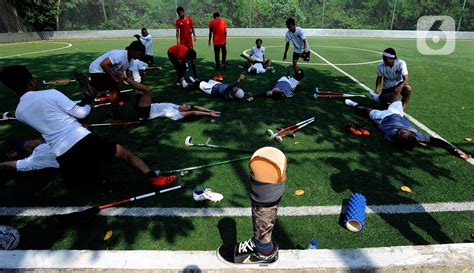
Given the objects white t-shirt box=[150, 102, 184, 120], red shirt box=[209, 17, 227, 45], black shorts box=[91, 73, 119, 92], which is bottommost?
white t-shirt box=[150, 102, 184, 120]

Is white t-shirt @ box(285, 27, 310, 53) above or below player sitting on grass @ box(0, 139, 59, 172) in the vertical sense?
above

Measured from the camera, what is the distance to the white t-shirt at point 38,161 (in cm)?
496

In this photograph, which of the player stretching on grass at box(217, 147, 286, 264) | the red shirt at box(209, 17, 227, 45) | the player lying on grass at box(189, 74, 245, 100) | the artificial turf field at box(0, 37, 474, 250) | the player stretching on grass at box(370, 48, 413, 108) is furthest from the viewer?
the red shirt at box(209, 17, 227, 45)

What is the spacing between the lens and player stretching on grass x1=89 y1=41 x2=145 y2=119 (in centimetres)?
671

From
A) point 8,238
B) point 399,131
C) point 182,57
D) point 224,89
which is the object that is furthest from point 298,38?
point 8,238

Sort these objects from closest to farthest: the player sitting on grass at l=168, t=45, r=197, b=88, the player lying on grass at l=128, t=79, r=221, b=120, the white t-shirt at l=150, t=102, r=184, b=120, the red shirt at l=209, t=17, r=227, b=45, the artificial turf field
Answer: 1. the artificial turf field
2. the player lying on grass at l=128, t=79, r=221, b=120
3. the white t-shirt at l=150, t=102, r=184, b=120
4. the player sitting on grass at l=168, t=45, r=197, b=88
5. the red shirt at l=209, t=17, r=227, b=45

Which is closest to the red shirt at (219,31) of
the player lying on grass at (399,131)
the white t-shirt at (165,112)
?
the white t-shirt at (165,112)

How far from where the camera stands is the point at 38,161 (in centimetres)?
498

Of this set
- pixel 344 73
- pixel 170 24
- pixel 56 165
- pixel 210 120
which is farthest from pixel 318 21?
pixel 56 165

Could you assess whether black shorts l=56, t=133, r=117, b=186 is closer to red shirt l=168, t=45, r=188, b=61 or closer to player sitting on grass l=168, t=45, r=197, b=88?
player sitting on grass l=168, t=45, r=197, b=88

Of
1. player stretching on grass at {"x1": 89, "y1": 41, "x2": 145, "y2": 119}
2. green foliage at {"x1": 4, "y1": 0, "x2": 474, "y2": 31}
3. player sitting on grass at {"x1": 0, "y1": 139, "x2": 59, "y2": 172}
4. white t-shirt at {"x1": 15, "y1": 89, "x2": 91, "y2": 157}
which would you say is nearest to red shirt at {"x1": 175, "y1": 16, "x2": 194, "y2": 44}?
player stretching on grass at {"x1": 89, "y1": 41, "x2": 145, "y2": 119}

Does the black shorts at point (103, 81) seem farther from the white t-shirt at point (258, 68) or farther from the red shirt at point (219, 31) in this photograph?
the red shirt at point (219, 31)

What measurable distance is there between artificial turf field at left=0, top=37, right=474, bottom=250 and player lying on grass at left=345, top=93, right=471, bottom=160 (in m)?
0.17

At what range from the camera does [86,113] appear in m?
4.22
